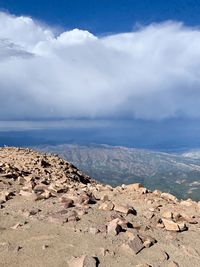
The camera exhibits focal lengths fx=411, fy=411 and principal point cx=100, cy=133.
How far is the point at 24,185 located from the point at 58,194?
11.7 feet

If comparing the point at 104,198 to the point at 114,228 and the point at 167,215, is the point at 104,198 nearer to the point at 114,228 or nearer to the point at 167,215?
the point at 167,215

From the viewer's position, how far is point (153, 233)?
65.7ft

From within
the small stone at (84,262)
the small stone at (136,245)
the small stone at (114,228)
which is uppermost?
the small stone at (114,228)

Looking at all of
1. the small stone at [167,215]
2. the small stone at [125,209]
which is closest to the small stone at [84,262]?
the small stone at [125,209]

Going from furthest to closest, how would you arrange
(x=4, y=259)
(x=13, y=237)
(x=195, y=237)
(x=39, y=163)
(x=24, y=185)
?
(x=39, y=163) < (x=24, y=185) < (x=195, y=237) < (x=13, y=237) < (x=4, y=259)

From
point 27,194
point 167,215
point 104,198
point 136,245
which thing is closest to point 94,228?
point 136,245

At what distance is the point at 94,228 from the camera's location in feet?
63.8

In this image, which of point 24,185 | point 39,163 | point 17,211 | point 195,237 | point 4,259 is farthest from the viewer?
point 39,163

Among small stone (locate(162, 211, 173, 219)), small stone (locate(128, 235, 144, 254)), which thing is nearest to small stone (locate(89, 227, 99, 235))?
small stone (locate(128, 235, 144, 254))

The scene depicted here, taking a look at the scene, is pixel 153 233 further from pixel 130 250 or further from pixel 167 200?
pixel 167 200

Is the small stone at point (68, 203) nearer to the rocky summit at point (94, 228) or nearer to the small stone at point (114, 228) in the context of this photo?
the rocky summit at point (94, 228)

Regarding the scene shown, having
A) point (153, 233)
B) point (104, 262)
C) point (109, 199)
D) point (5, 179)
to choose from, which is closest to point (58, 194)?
point (109, 199)

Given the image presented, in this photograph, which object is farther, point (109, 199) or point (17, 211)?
point (109, 199)

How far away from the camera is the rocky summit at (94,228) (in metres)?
17.3
